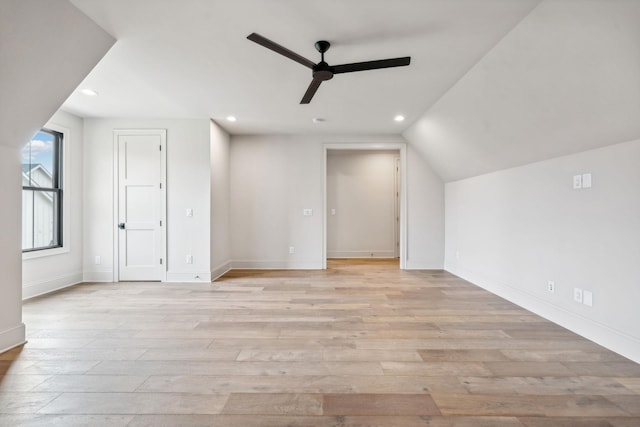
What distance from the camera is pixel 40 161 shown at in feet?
12.8

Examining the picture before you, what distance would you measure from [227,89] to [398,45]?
1.95 meters

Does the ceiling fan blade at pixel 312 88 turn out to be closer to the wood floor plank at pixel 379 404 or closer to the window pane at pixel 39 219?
the wood floor plank at pixel 379 404

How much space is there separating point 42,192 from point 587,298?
6340 mm

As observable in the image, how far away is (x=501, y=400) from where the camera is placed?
5.48 feet

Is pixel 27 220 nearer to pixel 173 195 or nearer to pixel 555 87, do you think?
pixel 173 195

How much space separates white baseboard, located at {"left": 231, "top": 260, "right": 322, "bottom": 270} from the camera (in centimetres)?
536

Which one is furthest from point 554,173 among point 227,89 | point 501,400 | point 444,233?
point 227,89

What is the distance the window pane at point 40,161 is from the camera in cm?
375

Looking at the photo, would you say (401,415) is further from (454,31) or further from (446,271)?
(446,271)

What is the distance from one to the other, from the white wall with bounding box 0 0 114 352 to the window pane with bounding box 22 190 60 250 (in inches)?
74.4

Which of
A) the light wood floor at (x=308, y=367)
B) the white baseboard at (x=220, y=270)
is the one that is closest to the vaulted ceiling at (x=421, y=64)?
the light wood floor at (x=308, y=367)

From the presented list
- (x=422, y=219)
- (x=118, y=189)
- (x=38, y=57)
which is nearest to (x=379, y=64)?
(x=38, y=57)

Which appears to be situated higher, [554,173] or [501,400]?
[554,173]

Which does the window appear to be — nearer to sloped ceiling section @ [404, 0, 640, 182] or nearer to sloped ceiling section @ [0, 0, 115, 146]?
sloped ceiling section @ [0, 0, 115, 146]
